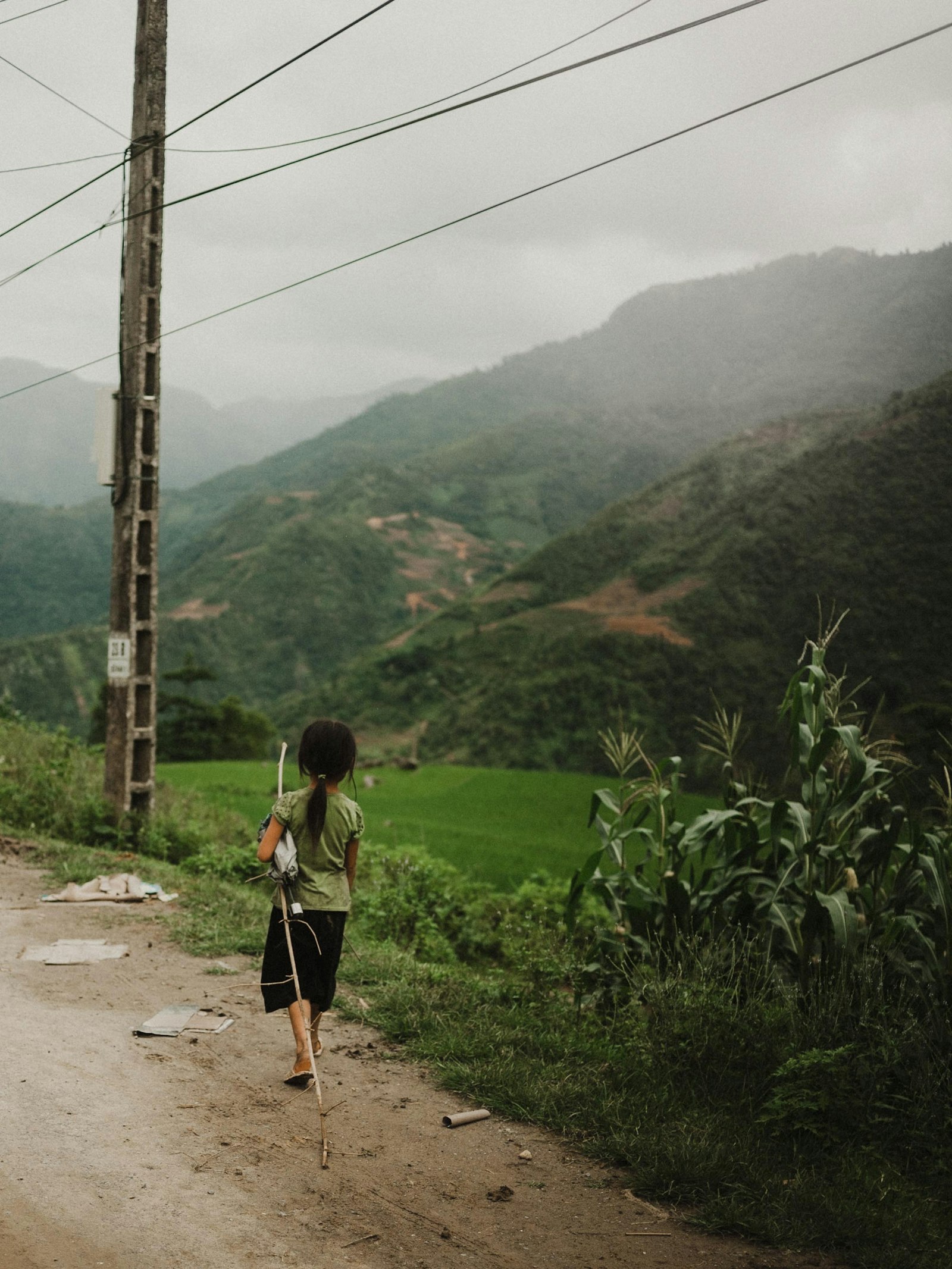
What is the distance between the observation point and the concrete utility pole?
9.20 metres

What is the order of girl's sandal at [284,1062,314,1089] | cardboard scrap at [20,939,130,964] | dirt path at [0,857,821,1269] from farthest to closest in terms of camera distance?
cardboard scrap at [20,939,130,964]
girl's sandal at [284,1062,314,1089]
dirt path at [0,857,821,1269]

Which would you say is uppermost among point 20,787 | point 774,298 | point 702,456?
point 774,298

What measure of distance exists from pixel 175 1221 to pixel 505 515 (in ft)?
284

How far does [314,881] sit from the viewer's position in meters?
4.30

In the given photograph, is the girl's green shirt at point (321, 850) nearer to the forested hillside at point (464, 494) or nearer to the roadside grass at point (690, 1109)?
the roadside grass at point (690, 1109)

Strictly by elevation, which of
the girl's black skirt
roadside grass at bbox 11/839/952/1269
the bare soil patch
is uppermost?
the bare soil patch

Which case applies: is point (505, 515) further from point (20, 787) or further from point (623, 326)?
point (20, 787)

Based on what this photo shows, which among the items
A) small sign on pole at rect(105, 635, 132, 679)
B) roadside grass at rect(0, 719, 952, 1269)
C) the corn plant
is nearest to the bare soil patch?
small sign on pole at rect(105, 635, 132, 679)

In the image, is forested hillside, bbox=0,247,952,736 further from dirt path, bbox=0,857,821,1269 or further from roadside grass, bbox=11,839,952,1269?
dirt path, bbox=0,857,821,1269

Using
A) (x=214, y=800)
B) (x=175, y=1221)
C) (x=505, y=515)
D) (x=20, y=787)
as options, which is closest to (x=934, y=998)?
(x=175, y=1221)

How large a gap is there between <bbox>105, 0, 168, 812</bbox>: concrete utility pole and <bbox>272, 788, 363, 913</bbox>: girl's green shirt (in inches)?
209

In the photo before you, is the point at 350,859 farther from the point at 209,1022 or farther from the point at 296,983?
the point at 209,1022

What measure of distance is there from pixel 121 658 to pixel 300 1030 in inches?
227

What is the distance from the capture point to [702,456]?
165 feet
